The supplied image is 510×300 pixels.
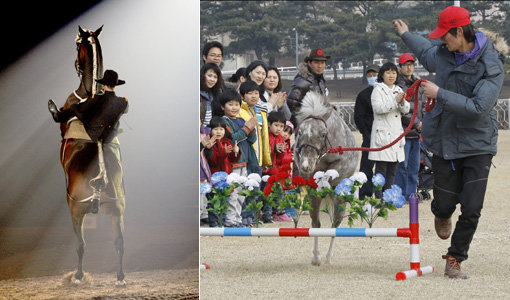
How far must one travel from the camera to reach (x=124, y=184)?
5270mm

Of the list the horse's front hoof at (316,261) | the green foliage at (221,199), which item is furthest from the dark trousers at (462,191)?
the green foliage at (221,199)

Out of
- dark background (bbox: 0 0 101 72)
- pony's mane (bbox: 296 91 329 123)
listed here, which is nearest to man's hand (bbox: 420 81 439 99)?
pony's mane (bbox: 296 91 329 123)

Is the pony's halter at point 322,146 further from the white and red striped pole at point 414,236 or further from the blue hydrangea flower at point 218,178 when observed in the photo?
the white and red striped pole at point 414,236

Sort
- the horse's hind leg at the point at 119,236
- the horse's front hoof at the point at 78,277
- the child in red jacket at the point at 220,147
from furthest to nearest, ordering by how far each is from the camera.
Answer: the child in red jacket at the point at 220,147
the horse's hind leg at the point at 119,236
the horse's front hoof at the point at 78,277

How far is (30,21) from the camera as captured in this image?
16.8ft

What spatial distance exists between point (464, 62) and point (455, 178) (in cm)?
81

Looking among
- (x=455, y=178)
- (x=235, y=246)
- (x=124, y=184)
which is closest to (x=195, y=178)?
(x=124, y=184)

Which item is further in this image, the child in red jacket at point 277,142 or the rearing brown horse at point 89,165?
the child in red jacket at point 277,142

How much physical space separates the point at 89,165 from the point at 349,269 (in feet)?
7.88

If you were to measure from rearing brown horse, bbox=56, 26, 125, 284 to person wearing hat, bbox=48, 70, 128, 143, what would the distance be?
0.03 metres

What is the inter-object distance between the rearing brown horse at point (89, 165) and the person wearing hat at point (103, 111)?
30mm

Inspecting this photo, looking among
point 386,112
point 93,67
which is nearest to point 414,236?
point 93,67

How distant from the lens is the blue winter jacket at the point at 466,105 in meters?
6.06

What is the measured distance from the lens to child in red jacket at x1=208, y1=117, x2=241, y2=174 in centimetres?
870
